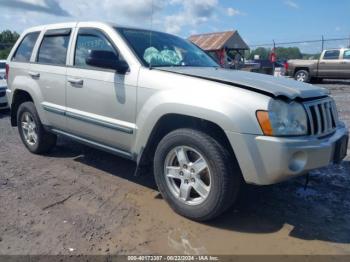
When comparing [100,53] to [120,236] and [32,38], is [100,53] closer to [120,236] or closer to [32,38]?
[120,236]

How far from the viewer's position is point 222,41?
111 ft

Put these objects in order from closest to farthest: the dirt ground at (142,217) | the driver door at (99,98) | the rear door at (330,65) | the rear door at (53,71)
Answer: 1. the dirt ground at (142,217)
2. the driver door at (99,98)
3. the rear door at (53,71)
4. the rear door at (330,65)

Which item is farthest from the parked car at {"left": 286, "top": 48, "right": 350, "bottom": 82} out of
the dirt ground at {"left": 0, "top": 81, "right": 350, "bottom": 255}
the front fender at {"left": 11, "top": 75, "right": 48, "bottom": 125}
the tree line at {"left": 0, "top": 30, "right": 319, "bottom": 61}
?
the front fender at {"left": 11, "top": 75, "right": 48, "bottom": 125}

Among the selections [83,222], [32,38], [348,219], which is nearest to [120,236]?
[83,222]

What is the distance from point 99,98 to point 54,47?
138cm

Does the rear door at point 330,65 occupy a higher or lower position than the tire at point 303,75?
higher

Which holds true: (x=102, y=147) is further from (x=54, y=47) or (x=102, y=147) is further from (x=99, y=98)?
(x=54, y=47)

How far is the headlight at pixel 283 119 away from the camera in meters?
3.02

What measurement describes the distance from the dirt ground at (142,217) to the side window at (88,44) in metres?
1.45

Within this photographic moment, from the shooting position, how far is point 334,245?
315 cm

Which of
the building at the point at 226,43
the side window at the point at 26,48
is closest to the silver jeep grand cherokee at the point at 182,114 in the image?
the side window at the point at 26,48

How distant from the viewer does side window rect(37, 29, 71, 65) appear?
486 cm

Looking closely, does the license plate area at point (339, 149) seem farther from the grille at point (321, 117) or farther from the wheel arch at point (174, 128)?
the wheel arch at point (174, 128)

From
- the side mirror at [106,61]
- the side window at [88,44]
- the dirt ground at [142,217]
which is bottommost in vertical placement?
the dirt ground at [142,217]
